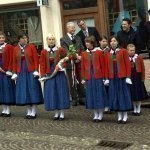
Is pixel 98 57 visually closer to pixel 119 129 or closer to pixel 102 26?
pixel 119 129

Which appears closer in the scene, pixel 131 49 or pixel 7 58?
pixel 131 49

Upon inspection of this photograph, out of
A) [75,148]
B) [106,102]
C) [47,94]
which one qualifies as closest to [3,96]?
[47,94]

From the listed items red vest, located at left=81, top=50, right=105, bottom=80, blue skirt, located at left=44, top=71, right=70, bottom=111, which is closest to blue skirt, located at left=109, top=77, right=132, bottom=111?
red vest, located at left=81, top=50, right=105, bottom=80

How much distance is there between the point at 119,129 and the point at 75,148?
1.33m

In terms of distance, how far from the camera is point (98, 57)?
30.4ft

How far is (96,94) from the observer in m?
9.32

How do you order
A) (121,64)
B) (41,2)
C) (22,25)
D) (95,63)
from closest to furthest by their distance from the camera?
(121,64) < (95,63) < (41,2) < (22,25)

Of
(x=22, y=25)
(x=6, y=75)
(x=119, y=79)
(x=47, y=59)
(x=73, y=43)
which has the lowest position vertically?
(x=119, y=79)

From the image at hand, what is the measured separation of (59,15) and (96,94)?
6.10m

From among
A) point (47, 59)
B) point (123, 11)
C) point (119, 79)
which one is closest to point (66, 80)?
point (47, 59)

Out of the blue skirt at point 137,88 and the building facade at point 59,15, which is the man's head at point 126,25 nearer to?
the blue skirt at point 137,88

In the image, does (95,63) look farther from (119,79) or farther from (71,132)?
(71,132)

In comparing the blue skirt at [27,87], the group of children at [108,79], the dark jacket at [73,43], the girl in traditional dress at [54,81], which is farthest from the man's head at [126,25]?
the blue skirt at [27,87]

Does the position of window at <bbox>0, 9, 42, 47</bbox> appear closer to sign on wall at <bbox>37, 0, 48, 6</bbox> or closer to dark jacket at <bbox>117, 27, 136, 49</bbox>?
sign on wall at <bbox>37, 0, 48, 6</bbox>
